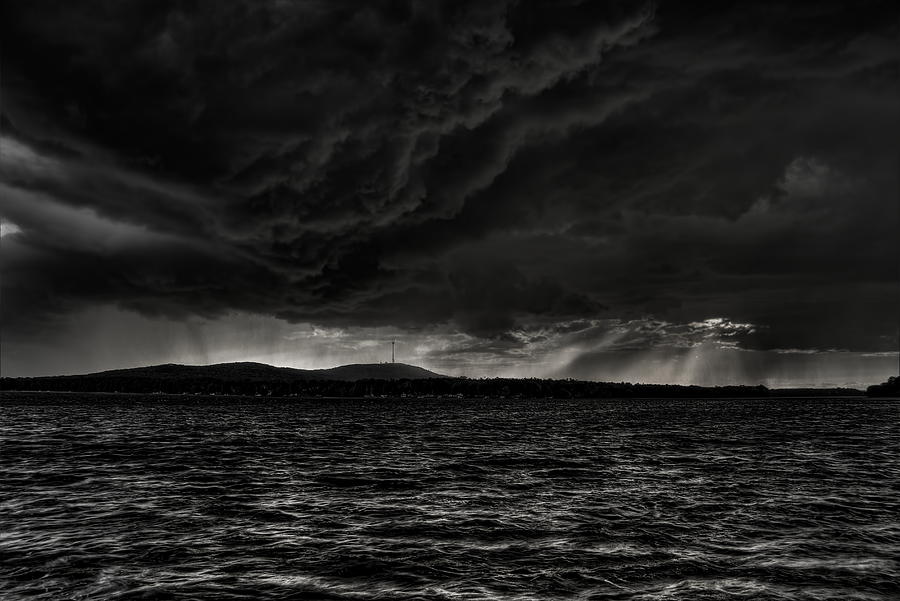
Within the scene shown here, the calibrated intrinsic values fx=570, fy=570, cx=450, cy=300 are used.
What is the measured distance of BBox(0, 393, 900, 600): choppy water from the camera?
44.1ft

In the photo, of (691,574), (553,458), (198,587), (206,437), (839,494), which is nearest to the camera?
A: (198,587)

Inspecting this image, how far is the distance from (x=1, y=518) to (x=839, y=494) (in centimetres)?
3436

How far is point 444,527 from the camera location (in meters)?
19.0

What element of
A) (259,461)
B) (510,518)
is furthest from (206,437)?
(510,518)

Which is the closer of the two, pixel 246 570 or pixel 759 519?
pixel 246 570

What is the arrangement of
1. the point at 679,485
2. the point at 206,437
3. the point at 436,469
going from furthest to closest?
1. the point at 206,437
2. the point at 436,469
3. the point at 679,485

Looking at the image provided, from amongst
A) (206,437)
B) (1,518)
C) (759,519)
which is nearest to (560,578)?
(759,519)

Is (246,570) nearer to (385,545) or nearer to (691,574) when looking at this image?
(385,545)

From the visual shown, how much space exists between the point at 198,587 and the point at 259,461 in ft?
82.6

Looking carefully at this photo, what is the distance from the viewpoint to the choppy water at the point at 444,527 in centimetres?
1343

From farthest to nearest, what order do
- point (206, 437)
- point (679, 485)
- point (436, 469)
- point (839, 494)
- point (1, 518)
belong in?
point (206, 437), point (436, 469), point (679, 485), point (839, 494), point (1, 518)

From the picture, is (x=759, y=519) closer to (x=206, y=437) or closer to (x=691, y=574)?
(x=691, y=574)

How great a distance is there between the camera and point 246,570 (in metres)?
14.3

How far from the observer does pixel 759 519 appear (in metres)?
20.8
